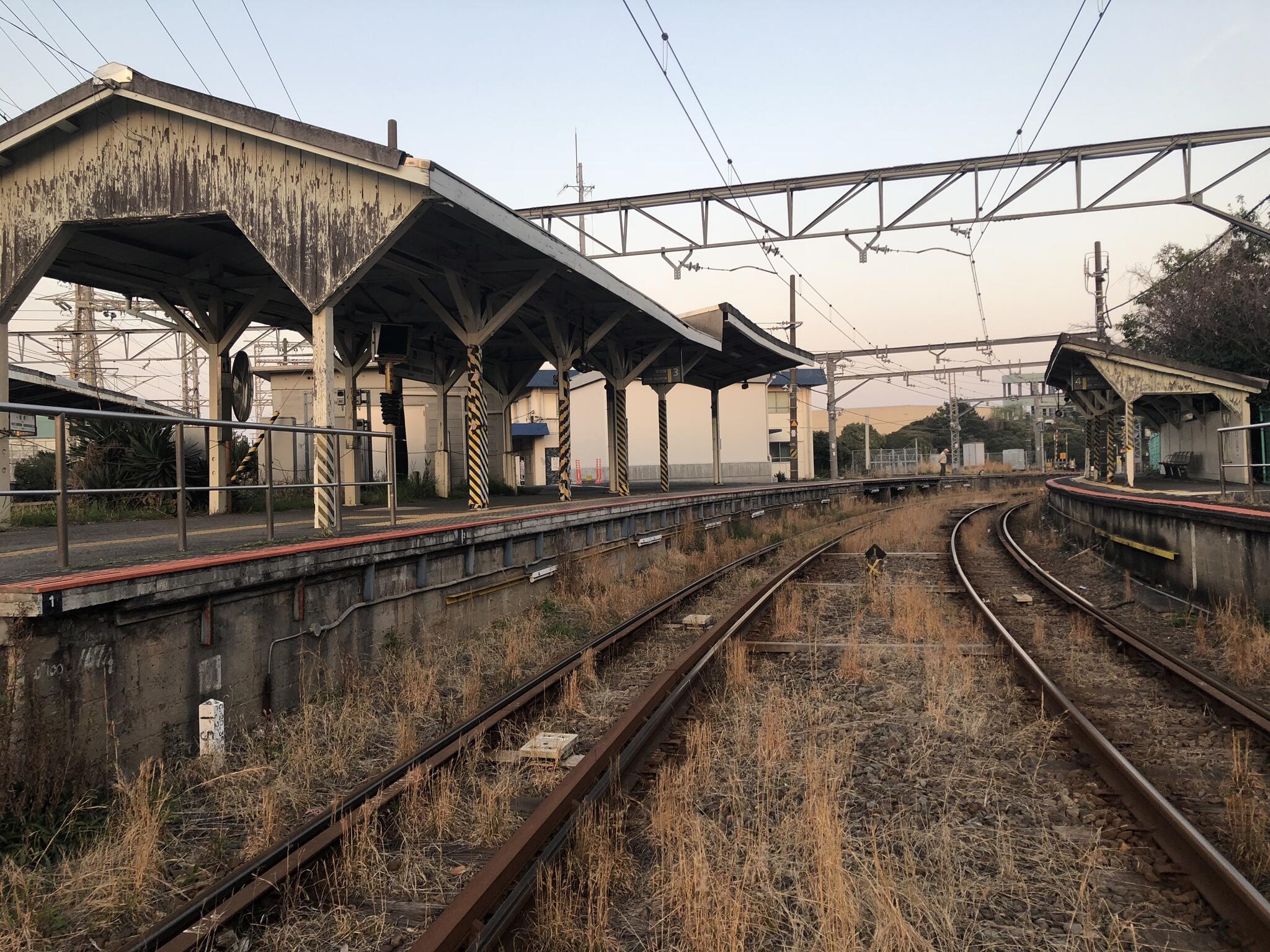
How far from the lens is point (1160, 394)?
1920cm

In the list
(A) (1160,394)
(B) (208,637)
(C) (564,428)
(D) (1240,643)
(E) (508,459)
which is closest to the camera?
(B) (208,637)

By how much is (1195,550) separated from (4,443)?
1502 centimetres

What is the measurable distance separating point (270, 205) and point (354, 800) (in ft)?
27.1

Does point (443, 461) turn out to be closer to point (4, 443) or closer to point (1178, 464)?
point (4, 443)

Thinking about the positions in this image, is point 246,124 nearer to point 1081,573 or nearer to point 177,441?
point 177,441

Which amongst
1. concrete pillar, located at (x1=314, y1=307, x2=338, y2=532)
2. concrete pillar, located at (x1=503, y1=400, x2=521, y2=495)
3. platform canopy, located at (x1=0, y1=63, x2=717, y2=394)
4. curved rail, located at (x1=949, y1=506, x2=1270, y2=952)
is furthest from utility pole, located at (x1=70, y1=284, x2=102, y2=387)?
curved rail, located at (x1=949, y1=506, x2=1270, y2=952)

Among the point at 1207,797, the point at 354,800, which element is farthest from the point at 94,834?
the point at 1207,797

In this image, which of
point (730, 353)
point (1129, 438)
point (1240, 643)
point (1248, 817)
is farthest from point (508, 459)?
point (1248, 817)

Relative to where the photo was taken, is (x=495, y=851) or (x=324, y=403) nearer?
(x=495, y=851)

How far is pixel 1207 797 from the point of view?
483 centimetres

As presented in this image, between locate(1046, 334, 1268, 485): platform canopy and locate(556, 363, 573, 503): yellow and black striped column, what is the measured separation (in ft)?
38.6

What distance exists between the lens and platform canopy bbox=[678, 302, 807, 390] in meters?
24.1

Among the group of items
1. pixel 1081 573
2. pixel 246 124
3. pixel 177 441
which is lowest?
pixel 1081 573

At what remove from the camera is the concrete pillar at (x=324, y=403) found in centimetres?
1009
